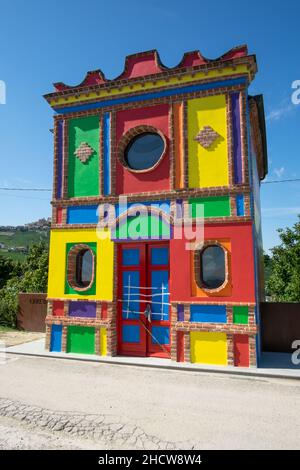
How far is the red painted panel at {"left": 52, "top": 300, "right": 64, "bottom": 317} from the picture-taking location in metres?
9.80

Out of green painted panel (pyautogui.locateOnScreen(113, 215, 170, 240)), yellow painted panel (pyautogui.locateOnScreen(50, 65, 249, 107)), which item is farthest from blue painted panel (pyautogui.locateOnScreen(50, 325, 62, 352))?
yellow painted panel (pyautogui.locateOnScreen(50, 65, 249, 107))

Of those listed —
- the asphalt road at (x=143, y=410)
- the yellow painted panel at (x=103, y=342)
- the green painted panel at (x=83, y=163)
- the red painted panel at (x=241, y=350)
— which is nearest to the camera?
the asphalt road at (x=143, y=410)

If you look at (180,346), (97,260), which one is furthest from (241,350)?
(97,260)

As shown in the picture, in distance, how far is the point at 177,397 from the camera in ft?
20.1

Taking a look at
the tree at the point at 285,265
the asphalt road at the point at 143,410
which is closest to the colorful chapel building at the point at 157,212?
the asphalt road at the point at 143,410

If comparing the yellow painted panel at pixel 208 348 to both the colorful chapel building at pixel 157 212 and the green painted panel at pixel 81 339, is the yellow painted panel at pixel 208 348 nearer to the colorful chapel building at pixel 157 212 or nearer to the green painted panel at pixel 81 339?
the colorful chapel building at pixel 157 212

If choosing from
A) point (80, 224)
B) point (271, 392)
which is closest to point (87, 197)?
point (80, 224)

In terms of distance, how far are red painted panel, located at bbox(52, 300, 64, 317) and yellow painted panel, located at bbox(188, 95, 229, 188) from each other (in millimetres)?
5050

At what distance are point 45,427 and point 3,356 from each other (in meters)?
5.20

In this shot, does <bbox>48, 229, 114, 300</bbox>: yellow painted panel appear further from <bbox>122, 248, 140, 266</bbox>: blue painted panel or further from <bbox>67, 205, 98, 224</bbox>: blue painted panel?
<bbox>122, 248, 140, 266</bbox>: blue painted panel

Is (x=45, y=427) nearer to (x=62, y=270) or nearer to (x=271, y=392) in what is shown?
(x=271, y=392)

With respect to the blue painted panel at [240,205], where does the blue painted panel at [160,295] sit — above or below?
below

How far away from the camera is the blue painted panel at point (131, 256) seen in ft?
31.1

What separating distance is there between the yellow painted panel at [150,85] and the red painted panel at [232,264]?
3.98 metres
